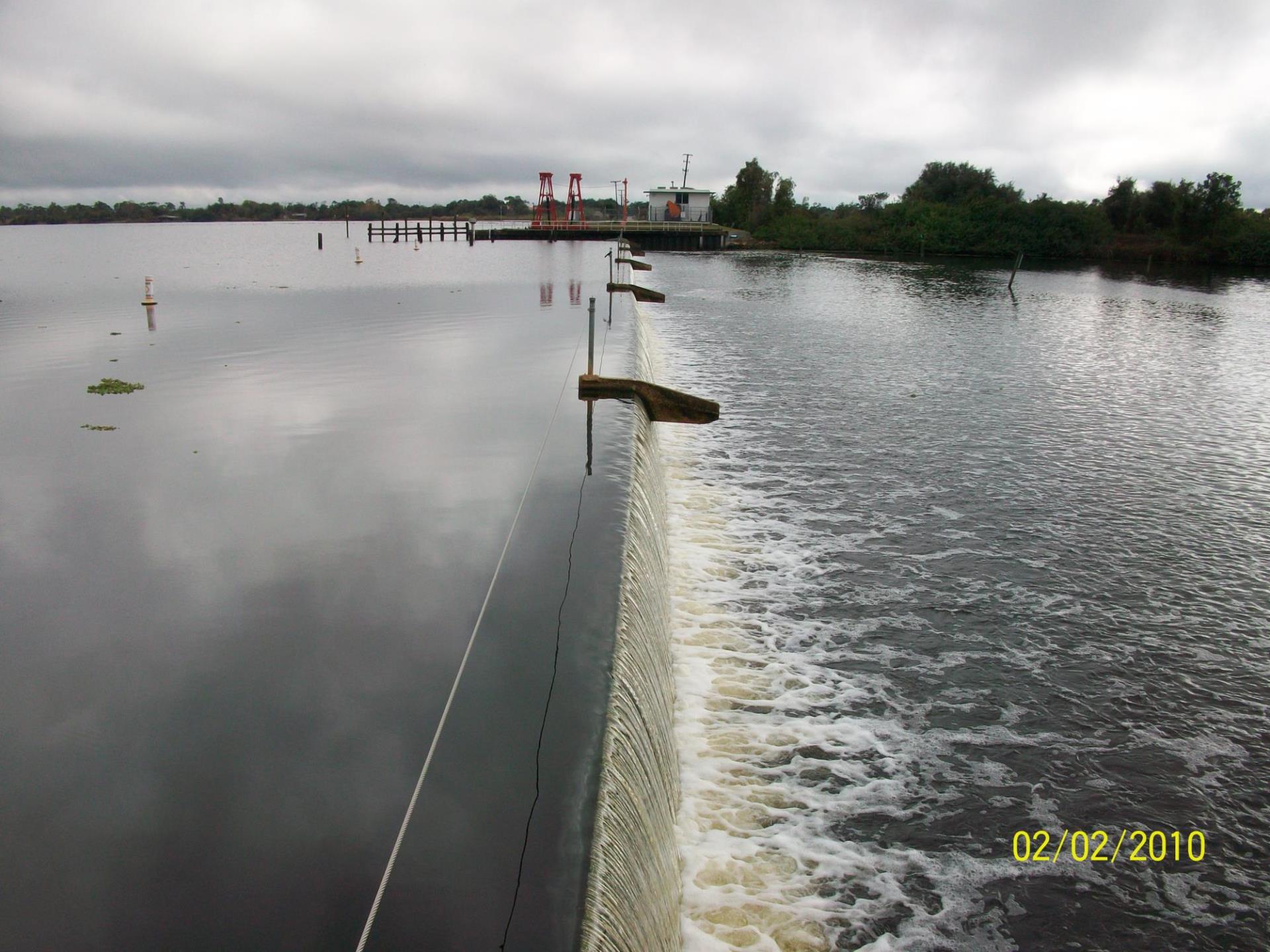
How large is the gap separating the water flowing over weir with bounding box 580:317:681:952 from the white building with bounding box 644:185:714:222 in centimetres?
9013

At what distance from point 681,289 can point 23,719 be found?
3556cm

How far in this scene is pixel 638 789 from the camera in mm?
4594

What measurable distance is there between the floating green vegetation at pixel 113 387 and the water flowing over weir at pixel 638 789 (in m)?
10.5

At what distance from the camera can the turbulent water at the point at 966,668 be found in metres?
4.98

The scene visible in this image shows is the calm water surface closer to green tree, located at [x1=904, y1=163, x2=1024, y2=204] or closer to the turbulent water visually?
the turbulent water

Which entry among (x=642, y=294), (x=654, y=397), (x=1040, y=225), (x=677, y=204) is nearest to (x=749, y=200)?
(x=677, y=204)

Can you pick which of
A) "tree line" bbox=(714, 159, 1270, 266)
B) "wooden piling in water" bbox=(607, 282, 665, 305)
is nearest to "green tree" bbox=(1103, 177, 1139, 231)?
"tree line" bbox=(714, 159, 1270, 266)

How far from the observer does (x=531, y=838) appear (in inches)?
173

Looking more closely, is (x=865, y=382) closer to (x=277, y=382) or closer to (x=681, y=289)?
(x=277, y=382)

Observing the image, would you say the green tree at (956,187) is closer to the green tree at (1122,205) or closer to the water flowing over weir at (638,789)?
the green tree at (1122,205)

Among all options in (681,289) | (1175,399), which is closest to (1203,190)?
(681,289)

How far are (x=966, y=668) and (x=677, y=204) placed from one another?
9114cm

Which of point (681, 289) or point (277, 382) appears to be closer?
point (277, 382)

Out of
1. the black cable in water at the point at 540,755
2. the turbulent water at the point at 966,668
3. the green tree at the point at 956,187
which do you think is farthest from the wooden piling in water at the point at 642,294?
the green tree at the point at 956,187
